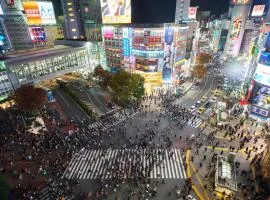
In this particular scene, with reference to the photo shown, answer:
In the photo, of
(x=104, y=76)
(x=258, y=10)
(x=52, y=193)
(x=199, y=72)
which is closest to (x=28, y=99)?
(x=52, y=193)

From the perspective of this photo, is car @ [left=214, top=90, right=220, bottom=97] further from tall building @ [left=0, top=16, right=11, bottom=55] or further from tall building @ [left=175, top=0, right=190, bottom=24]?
tall building @ [left=0, top=16, right=11, bottom=55]

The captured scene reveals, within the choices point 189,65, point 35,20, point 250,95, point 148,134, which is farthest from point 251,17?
point 35,20

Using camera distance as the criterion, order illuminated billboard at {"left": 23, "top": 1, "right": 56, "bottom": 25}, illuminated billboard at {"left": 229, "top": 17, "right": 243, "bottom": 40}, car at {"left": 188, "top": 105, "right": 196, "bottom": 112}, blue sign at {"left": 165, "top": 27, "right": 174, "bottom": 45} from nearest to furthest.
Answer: car at {"left": 188, "top": 105, "right": 196, "bottom": 112} → blue sign at {"left": 165, "top": 27, "right": 174, "bottom": 45} → illuminated billboard at {"left": 23, "top": 1, "right": 56, "bottom": 25} → illuminated billboard at {"left": 229, "top": 17, "right": 243, "bottom": 40}

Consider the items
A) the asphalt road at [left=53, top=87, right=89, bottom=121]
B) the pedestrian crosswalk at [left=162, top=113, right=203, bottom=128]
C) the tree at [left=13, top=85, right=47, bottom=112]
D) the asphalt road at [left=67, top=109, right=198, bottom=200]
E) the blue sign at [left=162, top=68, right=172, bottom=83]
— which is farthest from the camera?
the blue sign at [left=162, top=68, right=172, bottom=83]

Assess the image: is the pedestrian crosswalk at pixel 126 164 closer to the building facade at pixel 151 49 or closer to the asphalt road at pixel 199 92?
the asphalt road at pixel 199 92

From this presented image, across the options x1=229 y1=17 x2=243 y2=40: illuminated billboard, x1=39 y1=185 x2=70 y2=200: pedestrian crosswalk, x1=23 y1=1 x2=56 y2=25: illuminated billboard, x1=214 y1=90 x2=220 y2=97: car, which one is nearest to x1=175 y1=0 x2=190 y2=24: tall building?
x1=214 y1=90 x2=220 y2=97: car

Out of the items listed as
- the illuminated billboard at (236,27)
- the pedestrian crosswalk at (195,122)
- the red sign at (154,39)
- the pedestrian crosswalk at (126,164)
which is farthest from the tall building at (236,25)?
the pedestrian crosswalk at (126,164)

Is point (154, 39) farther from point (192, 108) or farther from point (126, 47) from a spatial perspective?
point (192, 108)

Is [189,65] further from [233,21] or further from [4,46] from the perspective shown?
[4,46]
